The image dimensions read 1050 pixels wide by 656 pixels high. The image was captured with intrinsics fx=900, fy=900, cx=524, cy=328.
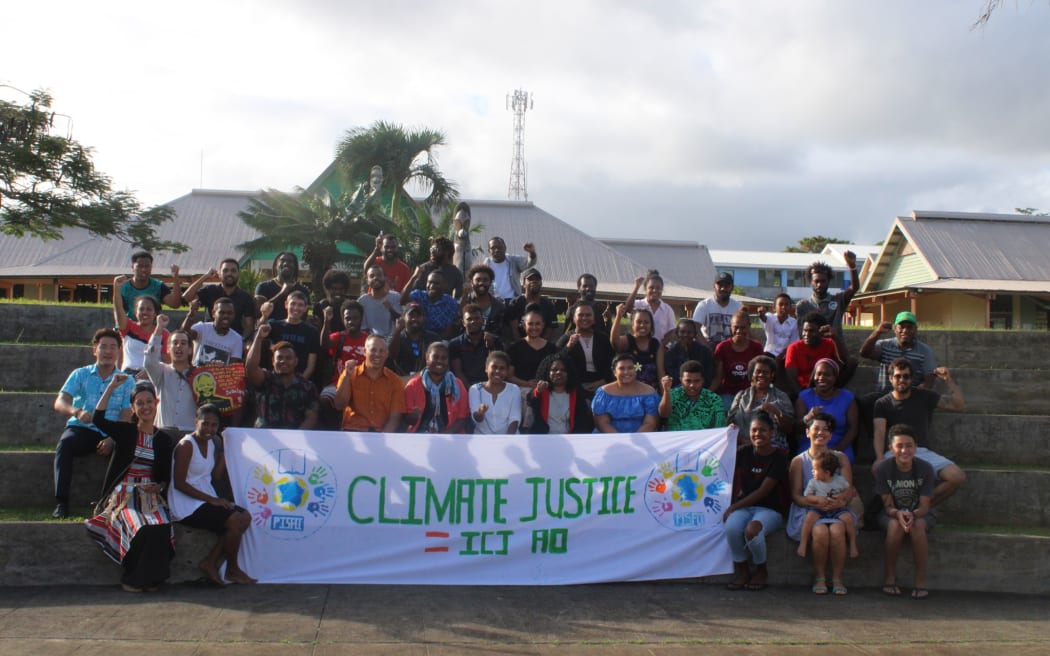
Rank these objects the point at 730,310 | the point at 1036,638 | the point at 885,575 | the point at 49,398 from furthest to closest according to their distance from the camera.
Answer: the point at 730,310 → the point at 49,398 → the point at 885,575 → the point at 1036,638

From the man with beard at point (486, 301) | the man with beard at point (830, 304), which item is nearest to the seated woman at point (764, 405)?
the man with beard at point (830, 304)

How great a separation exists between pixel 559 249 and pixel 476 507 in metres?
23.3

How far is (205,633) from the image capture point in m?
A: 5.71

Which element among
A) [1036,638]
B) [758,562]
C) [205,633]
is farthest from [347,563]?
[1036,638]

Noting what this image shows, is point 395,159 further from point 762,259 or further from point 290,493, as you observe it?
point 762,259

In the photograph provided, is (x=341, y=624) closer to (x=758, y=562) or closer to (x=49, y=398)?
(x=758, y=562)

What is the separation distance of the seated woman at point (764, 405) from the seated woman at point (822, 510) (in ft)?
1.42

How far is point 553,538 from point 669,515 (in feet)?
3.19

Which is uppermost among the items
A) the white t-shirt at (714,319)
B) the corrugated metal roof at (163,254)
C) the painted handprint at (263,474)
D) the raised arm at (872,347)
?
the corrugated metal roof at (163,254)

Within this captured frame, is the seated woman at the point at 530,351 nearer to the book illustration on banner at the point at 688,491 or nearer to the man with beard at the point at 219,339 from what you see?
the book illustration on banner at the point at 688,491

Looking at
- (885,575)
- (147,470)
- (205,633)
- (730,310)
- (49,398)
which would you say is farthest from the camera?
(730,310)

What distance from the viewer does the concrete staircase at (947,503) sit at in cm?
678

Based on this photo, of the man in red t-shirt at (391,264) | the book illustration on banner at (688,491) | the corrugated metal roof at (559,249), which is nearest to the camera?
the book illustration on banner at (688,491)

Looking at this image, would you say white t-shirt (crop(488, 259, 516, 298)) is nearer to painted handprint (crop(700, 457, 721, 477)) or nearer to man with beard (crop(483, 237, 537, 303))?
man with beard (crop(483, 237, 537, 303))
